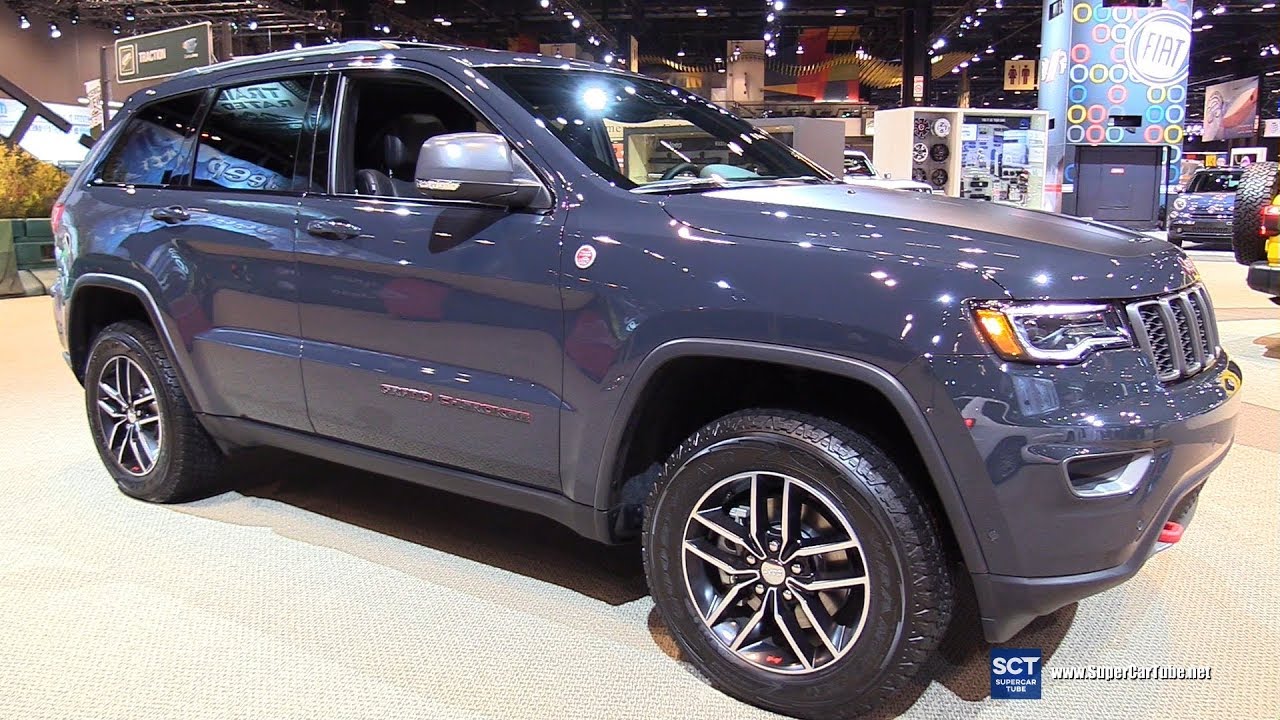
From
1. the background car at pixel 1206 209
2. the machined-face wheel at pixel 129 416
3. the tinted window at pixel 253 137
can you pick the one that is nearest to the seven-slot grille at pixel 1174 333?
the tinted window at pixel 253 137

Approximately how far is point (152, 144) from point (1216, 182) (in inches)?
644

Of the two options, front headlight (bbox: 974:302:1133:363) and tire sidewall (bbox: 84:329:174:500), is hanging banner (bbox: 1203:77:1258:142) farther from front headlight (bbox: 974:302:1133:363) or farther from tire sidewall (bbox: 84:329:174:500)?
tire sidewall (bbox: 84:329:174:500)

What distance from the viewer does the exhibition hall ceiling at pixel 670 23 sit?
71.2 feet

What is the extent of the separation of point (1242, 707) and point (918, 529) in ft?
3.34

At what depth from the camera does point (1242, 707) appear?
2.32 metres

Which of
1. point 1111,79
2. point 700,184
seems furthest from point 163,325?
point 1111,79

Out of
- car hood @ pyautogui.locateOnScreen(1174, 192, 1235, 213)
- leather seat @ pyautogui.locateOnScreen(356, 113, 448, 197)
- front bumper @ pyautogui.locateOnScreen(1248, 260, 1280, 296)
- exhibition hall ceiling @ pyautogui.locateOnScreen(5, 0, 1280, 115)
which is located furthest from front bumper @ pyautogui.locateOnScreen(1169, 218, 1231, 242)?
leather seat @ pyautogui.locateOnScreen(356, 113, 448, 197)

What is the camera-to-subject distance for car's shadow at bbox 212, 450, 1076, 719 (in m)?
2.59

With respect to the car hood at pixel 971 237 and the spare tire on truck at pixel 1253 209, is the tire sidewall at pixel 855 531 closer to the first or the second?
the car hood at pixel 971 237

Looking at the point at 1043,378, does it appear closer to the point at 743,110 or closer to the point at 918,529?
the point at 918,529

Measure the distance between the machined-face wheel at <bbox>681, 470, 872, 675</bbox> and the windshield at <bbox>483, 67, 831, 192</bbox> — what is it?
86 cm

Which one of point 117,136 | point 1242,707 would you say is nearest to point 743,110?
point 117,136

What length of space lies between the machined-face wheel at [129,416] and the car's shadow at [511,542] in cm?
41

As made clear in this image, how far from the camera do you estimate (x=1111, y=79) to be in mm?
12914
